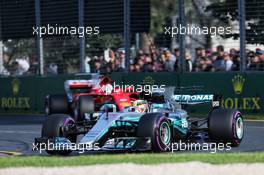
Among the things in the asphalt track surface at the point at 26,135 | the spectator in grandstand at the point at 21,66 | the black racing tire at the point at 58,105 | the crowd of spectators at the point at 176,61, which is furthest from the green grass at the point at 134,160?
the spectator in grandstand at the point at 21,66

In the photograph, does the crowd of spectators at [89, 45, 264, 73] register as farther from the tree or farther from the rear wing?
the rear wing

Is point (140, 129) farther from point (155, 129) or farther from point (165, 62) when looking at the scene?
point (165, 62)

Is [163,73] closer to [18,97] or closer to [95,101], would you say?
[95,101]

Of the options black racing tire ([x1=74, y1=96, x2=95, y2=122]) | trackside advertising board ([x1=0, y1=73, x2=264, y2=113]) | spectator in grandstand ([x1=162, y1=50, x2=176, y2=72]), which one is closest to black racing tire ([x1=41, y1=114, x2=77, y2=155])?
trackside advertising board ([x1=0, y1=73, x2=264, y2=113])

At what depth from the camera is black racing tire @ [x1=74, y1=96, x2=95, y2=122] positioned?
1788cm

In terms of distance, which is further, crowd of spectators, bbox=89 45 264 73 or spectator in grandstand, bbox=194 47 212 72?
spectator in grandstand, bbox=194 47 212 72

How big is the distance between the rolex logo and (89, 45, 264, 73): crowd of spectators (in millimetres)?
375

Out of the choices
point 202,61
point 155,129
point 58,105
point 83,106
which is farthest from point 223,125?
point 202,61

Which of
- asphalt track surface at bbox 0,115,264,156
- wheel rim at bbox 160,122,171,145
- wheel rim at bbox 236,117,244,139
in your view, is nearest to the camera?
wheel rim at bbox 160,122,171,145

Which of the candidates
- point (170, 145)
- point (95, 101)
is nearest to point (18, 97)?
point (95, 101)

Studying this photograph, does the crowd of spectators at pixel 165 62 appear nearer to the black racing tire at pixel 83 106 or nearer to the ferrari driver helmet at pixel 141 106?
the black racing tire at pixel 83 106

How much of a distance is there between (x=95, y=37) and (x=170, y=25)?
2.78 m

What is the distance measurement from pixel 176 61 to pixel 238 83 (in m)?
2.28

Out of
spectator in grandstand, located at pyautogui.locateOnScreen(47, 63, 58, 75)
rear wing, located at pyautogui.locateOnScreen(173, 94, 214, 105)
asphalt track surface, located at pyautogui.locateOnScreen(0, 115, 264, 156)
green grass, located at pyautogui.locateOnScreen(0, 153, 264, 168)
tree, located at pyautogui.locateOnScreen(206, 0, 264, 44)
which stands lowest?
asphalt track surface, located at pyautogui.locateOnScreen(0, 115, 264, 156)
